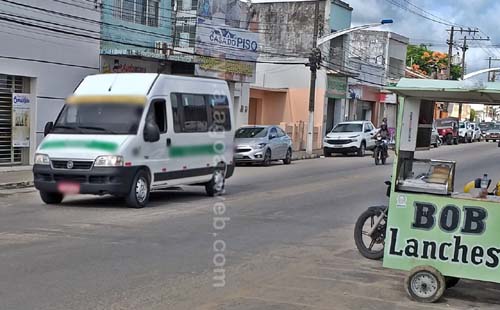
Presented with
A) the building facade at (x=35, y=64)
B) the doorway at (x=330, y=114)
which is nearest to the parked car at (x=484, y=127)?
the doorway at (x=330, y=114)

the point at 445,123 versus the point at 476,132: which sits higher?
the point at 445,123

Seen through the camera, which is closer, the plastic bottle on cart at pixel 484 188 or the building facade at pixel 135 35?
the plastic bottle on cart at pixel 484 188

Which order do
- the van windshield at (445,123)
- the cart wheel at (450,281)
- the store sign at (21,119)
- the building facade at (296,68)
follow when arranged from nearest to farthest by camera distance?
the cart wheel at (450,281), the store sign at (21,119), the building facade at (296,68), the van windshield at (445,123)

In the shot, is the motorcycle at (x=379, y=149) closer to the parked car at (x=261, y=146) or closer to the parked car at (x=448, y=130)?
the parked car at (x=261, y=146)

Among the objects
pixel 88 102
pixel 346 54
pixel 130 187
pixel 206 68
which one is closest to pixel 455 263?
pixel 130 187

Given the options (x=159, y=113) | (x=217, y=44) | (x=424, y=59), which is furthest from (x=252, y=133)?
(x=424, y=59)

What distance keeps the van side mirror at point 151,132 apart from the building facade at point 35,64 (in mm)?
8789

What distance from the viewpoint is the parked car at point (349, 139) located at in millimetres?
32406

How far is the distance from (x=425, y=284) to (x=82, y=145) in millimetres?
7469

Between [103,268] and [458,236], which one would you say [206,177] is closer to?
[103,268]

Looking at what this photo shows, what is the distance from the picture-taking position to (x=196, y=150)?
14.3m

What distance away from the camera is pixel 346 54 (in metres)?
45.9

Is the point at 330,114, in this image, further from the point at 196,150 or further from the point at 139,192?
the point at 139,192

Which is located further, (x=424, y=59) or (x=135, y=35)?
(x=424, y=59)
